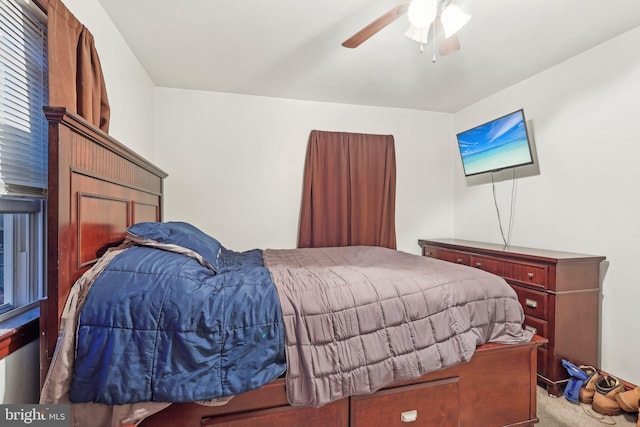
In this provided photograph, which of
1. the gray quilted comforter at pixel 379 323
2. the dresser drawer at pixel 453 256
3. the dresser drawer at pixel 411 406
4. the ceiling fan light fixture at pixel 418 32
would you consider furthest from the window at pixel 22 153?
the dresser drawer at pixel 453 256

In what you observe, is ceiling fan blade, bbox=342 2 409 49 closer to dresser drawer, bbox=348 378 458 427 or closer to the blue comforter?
the blue comforter

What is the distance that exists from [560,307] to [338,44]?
8.00ft

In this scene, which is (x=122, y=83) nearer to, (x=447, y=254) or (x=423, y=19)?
(x=423, y=19)

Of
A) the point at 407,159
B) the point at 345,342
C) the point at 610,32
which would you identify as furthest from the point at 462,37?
the point at 345,342

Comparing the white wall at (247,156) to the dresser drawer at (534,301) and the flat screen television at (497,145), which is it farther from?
the dresser drawer at (534,301)

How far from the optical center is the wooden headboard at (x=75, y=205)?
104 centimetres

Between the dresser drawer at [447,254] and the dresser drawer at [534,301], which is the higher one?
the dresser drawer at [447,254]

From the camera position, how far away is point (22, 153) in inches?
47.8

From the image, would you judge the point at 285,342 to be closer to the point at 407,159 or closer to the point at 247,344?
the point at 247,344

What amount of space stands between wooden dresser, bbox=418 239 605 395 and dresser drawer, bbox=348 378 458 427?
3.49 ft

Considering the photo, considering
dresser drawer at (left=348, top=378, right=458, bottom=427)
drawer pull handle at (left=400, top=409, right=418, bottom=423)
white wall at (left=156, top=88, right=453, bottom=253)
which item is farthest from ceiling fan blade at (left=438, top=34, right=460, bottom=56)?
drawer pull handle at (left=400, top=409, right=418, bottom=423)

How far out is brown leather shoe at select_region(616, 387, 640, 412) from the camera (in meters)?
1.74

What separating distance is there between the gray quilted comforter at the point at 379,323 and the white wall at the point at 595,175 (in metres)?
1.11

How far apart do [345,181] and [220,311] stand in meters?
2.40
